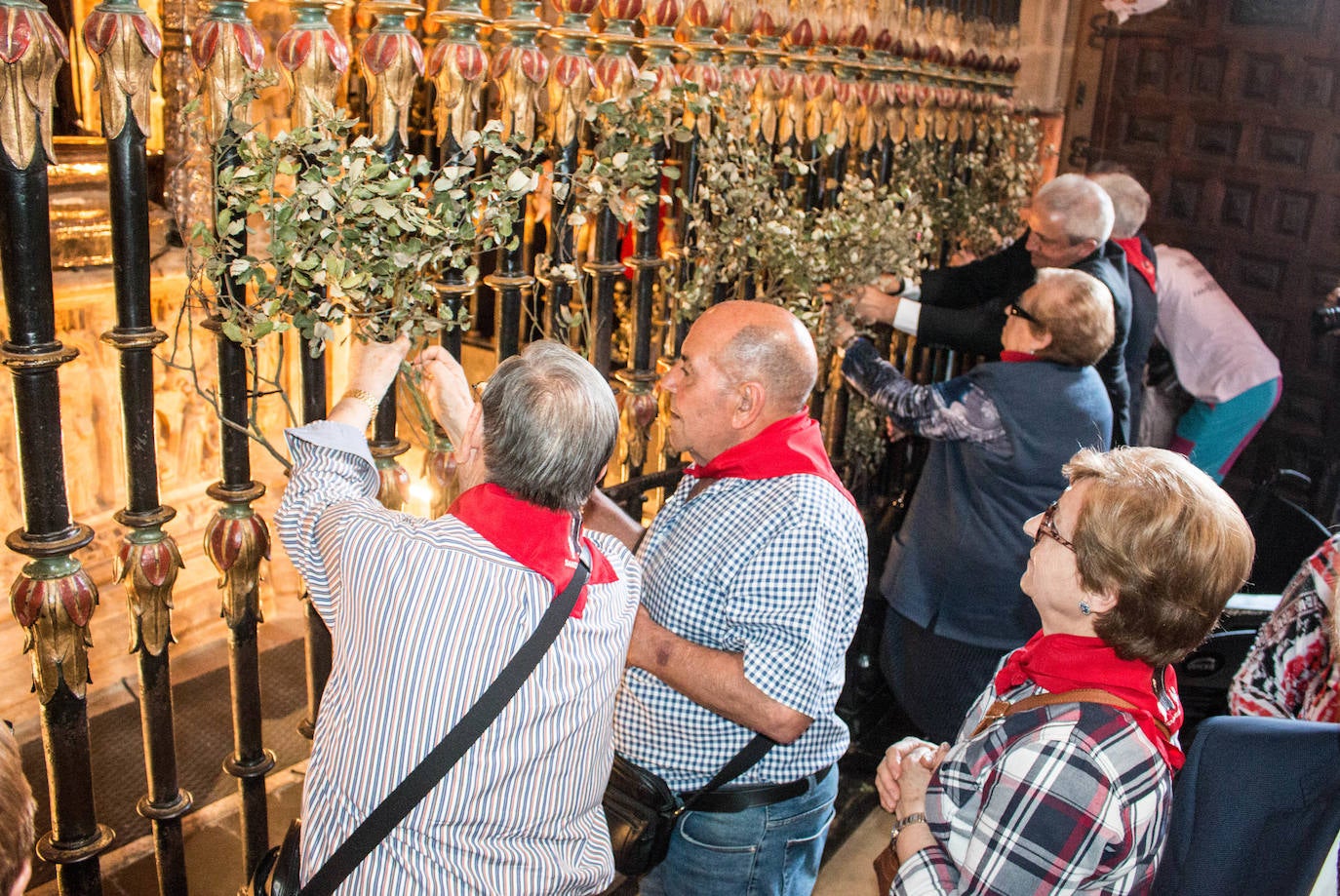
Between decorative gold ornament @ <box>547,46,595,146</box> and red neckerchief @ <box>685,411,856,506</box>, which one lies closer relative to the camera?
red neckerchief @ <box>685,411,856,506</box>

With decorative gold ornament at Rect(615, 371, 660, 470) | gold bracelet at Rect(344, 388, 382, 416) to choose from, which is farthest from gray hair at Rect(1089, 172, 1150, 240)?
gold bracelet at Rect(344, 388, 382, 416)

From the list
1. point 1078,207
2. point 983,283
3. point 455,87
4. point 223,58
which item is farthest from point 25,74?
point 983,283

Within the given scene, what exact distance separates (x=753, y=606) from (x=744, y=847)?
56cm

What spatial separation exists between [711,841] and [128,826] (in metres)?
2.06

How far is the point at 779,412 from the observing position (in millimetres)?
2178

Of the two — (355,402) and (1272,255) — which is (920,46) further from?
(355,402)

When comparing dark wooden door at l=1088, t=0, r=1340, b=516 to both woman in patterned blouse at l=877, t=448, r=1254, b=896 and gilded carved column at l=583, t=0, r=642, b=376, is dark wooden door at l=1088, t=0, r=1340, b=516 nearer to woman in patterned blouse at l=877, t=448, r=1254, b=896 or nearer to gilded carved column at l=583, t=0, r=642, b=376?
gilded carved column at l=583, t=0, r=642, b=376

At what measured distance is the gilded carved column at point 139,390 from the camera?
1.83m

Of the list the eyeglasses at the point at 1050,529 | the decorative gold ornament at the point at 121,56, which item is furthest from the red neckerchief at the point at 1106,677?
the decorative gold ornament at the point at 121,56

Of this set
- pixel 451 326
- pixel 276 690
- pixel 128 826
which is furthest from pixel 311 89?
pixel 276 690

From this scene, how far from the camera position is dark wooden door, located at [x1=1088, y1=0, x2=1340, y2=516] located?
5.18 metres

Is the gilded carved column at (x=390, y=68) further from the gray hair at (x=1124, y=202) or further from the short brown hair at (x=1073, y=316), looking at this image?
the gray hair at (x=1124, y=202)

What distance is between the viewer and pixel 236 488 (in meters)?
2.21

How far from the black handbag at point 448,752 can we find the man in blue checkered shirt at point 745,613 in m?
0.45
